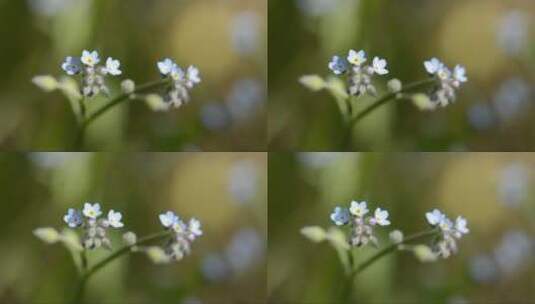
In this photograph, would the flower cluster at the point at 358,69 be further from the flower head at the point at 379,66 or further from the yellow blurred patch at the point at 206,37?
the yellow blurred patch at the point at 206,37

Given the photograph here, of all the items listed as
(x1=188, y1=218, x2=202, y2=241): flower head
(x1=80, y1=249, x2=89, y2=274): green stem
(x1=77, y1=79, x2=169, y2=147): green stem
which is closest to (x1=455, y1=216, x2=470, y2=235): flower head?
(x1=188, y1=218, x2=202, y2=241): flower head

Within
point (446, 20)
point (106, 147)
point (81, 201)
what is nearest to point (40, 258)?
point (81, 201)

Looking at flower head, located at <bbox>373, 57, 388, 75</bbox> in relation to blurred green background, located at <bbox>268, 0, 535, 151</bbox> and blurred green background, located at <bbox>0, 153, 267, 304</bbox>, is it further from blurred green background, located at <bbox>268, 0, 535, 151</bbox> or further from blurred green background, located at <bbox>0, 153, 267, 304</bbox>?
blurred green background, located at <bbox>0, 153, 267, 304</bbox>

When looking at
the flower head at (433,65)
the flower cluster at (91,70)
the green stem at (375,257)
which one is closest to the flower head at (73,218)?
the flower cluster at (91,70)

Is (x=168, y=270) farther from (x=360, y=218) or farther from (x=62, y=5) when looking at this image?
(x=62, y=5)

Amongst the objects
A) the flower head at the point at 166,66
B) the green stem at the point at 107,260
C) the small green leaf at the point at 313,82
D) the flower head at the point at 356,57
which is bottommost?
the green stem at the point at 107,260
